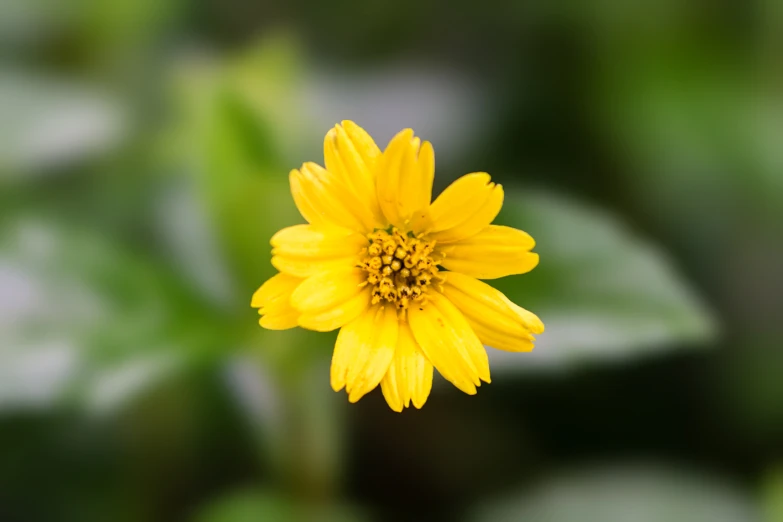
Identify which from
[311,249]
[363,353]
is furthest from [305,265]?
[363,353]

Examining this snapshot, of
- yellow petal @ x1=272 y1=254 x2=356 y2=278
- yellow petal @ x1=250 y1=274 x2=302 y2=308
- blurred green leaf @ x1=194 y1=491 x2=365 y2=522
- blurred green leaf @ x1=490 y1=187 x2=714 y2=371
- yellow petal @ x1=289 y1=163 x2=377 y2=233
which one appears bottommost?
blurred green leaf @ x1=194 y1=491 x2=365 y2=522

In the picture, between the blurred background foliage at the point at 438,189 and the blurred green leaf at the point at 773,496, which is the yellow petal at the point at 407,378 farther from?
the blurred green leaf at the point at 773,496

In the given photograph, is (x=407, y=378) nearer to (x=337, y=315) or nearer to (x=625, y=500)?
(x=337, y=315)

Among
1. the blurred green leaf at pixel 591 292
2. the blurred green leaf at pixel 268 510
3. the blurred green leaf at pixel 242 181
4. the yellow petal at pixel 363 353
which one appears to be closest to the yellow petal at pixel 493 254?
the yellow petal at pixel 363 353

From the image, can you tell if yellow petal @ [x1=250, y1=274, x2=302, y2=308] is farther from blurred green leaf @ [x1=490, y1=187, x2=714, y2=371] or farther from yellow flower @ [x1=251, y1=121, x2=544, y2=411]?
blurred green leaf @ [x1=490, y1=187, x2=714, y2=371]

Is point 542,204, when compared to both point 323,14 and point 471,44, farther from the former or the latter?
point 323,14

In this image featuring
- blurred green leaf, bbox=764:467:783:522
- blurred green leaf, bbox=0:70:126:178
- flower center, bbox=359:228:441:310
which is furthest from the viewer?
blurred green leaf, bbox=0:70:126:178

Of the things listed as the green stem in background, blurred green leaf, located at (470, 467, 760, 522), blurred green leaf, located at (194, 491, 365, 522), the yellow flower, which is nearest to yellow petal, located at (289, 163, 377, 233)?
the yellow flower
